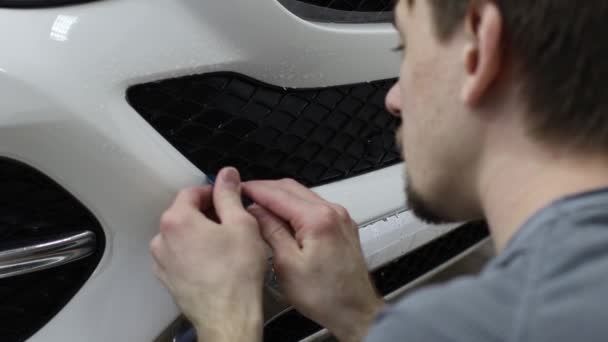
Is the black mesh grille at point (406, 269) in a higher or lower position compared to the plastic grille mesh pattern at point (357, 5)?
lower

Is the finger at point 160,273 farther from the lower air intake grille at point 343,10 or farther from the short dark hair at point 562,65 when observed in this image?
the short dark hair at point 562,65

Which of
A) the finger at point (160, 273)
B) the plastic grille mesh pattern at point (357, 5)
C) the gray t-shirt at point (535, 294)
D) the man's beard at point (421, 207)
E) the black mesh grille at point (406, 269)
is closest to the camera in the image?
the gray t-shirt at point (535, 294)

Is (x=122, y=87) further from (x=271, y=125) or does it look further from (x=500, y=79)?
(x=500, y=79)

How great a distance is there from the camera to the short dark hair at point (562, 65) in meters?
0.57

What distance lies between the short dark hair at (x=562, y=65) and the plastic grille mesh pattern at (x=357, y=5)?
43cm

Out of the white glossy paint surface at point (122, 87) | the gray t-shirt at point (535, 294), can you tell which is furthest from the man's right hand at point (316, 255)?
the gray t-shirt at point (535, 294)

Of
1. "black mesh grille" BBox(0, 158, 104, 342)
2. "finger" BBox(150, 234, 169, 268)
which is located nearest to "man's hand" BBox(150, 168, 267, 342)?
"finger" BBox(150, 234, 169, 268)

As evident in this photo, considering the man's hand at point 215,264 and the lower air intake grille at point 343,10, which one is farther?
the lower air intake grille at point 343,10

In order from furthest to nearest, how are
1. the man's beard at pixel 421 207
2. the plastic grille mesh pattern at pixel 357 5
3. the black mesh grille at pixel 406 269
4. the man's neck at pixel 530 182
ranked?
the black mesh grille at pixel 406 269
the plastic grille mesh pattern at pixel 357 5
the man's beard at pixel 421 207
the man's neck at pixel 530 182

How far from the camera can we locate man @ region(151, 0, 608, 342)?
19.8 inches

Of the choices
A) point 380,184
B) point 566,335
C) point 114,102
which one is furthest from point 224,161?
point 566,335

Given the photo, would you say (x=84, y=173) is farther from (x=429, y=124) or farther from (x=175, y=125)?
(x=429, y=124)

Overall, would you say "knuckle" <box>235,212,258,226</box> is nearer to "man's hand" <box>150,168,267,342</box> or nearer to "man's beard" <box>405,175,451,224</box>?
"man's hand" <box>150,168,267,342</box>

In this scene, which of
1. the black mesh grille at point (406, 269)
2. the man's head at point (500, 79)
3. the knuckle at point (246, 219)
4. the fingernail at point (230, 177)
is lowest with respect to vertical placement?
the black mesh grille at point (406, 269)
